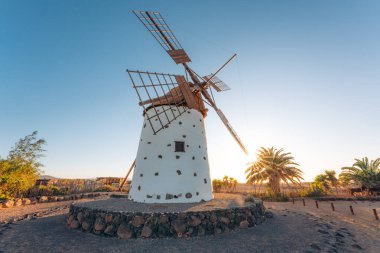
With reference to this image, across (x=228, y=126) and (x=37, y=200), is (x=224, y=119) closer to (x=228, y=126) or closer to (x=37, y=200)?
(x=228, y=126)

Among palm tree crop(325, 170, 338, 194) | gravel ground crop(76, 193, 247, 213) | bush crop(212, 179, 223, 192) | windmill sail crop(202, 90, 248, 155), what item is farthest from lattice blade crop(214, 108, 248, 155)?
palm tree crop(325, 170, 338, 194)

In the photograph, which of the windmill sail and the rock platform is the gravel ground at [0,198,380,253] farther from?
the windmill sail

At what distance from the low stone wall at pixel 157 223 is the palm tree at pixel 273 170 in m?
17.0

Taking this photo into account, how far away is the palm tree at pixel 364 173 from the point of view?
74.3 feet

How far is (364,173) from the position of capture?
2353cm

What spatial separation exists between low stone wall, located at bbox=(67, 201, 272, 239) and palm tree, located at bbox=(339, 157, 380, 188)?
2522 cm

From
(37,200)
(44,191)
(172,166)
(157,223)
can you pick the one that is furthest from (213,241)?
(44,191)

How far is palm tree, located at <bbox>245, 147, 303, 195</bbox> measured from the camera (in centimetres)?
2288

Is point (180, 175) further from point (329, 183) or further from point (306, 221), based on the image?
point (329, 183)

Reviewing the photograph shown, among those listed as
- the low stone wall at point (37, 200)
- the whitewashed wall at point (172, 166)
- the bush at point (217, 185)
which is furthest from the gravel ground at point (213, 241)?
the bush at point (217, 185)

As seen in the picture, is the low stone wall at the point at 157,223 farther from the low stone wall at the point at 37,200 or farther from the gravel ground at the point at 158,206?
the low stone wall at the point at 37,200

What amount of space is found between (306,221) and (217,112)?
9.17 m

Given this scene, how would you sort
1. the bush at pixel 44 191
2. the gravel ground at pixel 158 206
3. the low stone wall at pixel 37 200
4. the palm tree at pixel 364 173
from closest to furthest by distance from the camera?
1. the gravel ground at pixel 158 206
2. the low stone wall at pixel 37 200
3. the bush at pixel 44 191
4. the palm tree at pixel 364 173

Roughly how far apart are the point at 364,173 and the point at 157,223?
29.4m
